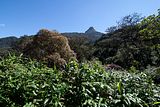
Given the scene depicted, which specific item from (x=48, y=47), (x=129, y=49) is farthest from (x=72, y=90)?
(x=129, y=49)

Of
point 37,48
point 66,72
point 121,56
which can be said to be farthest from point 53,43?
point 66,72

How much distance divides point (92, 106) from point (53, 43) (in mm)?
17704

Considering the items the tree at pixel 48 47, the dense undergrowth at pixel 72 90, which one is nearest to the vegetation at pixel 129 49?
the tree at pixel 48 47

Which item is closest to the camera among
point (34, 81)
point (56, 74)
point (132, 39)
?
point (34, 81)

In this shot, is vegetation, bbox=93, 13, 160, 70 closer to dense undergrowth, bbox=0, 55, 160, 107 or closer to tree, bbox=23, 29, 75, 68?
tree, bbox=23, 29, 75, 68

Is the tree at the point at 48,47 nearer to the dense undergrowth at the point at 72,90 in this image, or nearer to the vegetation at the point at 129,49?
the vegetation at the point at 129,49

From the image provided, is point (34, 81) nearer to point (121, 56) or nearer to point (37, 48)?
point (37, 48)

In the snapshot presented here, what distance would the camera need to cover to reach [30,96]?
4.77 m

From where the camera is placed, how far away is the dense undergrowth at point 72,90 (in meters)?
4.73

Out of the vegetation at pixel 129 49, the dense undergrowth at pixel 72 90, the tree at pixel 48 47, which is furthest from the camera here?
the vegetation at pixel 129 49

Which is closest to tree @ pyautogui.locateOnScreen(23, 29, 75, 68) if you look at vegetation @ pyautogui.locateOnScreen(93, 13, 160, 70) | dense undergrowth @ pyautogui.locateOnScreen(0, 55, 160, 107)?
vegetation @ pyautogui.locateOnScreen(93, 13, 160, 70)

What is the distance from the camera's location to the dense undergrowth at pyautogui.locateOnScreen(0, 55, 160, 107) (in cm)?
473

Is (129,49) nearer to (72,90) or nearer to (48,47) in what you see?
(48,47)

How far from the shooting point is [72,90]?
5.02 m
